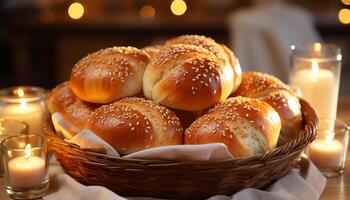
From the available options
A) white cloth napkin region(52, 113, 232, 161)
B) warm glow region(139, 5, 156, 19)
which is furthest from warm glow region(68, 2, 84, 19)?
white cloth napkin region(52, 113, 232, 161)

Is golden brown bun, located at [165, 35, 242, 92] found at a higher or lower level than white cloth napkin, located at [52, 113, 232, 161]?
higher

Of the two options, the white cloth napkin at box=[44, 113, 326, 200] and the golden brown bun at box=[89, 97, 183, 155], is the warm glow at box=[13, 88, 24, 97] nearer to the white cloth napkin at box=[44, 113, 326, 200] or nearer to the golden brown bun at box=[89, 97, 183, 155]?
the white cloth napkin at box=[44, 113, 326, 200]

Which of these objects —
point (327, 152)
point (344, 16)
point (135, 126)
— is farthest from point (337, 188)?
point (344, 16)

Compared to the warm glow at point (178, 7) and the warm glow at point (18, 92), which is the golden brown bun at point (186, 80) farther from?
the warm glow at point (178, 7)

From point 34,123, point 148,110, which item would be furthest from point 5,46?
point 148,110

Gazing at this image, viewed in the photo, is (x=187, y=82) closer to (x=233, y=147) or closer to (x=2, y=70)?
(x=233, y=147)
